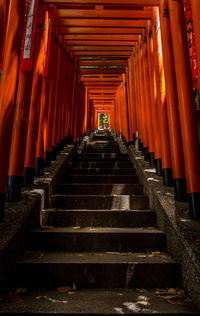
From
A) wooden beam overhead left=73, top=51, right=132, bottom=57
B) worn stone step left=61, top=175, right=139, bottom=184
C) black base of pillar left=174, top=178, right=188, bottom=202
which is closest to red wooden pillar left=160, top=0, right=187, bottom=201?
black base of pillar left=174, top=178, right=188, bottom=202

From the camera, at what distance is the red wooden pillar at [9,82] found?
2.16m

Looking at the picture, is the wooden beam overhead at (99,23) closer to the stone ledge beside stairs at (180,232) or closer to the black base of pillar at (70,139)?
the black base of pillar at (70,139)

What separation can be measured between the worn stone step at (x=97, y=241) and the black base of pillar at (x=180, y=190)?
0.53 m

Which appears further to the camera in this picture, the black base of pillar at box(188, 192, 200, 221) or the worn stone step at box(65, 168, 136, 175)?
the worn stone step at box(65, 168, 136, 175)

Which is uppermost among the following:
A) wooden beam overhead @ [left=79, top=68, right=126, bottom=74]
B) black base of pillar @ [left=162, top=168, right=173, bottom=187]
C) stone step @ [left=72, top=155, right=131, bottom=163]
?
wooden beam overhead @ [left=79, top=68, right=126, bottom=74]

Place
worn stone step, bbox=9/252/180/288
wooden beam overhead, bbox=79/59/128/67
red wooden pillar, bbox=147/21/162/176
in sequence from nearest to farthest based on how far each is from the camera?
1. worn stone step, bbox=9/252/180/288
2. red wooden pillar, bbox=147/21/162/176
3. wooden beam overhead, bbox=79/59/128/67

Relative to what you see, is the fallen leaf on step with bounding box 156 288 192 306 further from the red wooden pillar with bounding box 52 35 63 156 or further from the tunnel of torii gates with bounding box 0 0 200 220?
the red wooden pillar with bounding box 52 35 63 156

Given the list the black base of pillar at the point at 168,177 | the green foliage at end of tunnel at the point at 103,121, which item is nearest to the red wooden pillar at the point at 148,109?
the black base of pillar at the point at 168,177

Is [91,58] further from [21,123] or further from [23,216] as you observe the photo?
[23,216]

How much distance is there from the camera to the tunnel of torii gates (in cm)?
228

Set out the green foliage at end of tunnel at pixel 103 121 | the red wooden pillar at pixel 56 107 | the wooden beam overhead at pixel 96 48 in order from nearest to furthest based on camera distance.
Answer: the red wooden pillar at pixel 56 107 < the wooden beam overhead at pixel 96 48 < the green foliage at end of tunnel at pixel 103 121

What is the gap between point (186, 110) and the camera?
2.29 metres

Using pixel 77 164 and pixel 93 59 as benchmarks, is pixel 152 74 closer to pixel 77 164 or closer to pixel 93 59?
pixel 77 164

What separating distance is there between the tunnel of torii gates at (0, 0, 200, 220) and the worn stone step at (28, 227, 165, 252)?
0.47 meters
